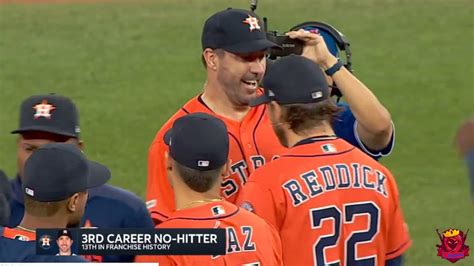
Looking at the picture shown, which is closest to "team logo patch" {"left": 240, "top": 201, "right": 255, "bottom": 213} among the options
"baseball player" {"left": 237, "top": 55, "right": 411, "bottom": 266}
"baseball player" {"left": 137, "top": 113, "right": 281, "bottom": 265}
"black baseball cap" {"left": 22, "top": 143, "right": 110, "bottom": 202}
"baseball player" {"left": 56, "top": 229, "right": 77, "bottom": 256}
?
"baseball player" {"left": 237, "top": 55, "right": 411, "bottom": 266}

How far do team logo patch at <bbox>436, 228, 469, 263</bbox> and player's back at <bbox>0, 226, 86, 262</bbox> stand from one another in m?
4.35

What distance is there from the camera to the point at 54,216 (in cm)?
405

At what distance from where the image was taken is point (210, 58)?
18.1 ft

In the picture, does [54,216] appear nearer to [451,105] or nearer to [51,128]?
[51,128]

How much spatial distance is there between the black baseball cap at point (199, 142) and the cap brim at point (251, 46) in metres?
0.96

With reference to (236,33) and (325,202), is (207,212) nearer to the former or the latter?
(325,202)

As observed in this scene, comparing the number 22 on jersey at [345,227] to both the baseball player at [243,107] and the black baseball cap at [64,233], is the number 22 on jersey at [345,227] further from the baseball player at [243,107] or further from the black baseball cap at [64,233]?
the black baseball cap at [64,233]

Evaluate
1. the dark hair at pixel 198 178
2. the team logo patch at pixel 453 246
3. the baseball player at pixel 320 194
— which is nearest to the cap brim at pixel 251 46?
the baseball player at pixel 320 194

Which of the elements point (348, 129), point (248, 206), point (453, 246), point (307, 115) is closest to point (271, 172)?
point (248, 206)

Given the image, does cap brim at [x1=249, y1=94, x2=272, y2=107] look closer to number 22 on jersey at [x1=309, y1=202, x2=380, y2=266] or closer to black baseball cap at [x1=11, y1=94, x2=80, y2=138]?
number 22 on jersey at [x1=309, y1=202, x2=380, y2=266]

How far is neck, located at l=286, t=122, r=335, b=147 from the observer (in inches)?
183

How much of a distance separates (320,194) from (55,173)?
100 centimetres

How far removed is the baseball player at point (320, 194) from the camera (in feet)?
14.9

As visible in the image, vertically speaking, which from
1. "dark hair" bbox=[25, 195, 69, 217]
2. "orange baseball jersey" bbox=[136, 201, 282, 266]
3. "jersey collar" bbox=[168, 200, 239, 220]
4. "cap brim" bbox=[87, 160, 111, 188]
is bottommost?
"orange baseball jersey" bbox=[136, 201, 282, 266]
